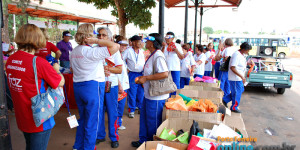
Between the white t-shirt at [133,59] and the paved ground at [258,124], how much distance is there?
1224 millimetres

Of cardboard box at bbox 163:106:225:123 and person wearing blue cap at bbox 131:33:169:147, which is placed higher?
person wearing blue cap at bbox 131:33:169:147

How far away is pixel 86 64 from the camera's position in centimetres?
268

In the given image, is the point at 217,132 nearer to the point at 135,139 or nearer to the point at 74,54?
the point at 135,139

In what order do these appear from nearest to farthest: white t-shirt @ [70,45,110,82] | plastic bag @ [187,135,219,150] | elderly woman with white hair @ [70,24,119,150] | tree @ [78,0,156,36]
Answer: plastic bag @ [187,135,219,150] < white t-shirt @ [70,45,110,82] < elderly woman with white hair @ [70,24,119,150] < tree @ [78,0,156,36]

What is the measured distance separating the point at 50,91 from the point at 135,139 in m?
2.26

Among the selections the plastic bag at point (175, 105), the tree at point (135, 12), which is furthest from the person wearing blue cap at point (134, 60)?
the tree at point (135, 12)

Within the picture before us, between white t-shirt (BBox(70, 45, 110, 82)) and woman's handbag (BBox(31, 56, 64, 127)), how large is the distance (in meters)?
0.67

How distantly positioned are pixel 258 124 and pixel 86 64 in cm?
447

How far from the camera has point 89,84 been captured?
2.74m

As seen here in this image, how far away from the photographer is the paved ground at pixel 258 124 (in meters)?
3.79

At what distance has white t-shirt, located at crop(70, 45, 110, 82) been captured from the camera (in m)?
2.56

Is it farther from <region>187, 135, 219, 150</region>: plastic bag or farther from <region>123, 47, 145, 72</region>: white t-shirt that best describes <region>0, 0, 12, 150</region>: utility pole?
<region>123, 47, 145, 72</region>: white t-shirt

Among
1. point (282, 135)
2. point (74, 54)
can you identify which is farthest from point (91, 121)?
point (282, 135)

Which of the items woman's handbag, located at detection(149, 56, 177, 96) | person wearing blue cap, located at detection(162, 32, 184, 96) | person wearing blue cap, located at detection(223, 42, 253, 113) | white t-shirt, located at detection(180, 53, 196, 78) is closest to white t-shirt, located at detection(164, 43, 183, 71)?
person wearing blue cap, located at detection(162, 32, 184, 96)
